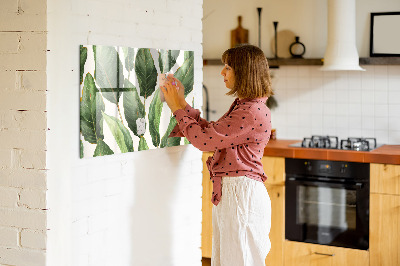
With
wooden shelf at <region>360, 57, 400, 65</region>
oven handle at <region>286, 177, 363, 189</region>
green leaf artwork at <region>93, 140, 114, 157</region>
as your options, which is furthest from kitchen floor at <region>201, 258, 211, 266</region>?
green leaf artwork at <region>93, 140, 114, 157</region>

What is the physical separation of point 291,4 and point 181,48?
2195 mm

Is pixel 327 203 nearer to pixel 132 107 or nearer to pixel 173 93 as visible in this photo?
pixel 173 93

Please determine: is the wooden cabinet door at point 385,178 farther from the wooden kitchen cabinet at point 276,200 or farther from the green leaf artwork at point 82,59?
the green leaf artwork at point 82,59

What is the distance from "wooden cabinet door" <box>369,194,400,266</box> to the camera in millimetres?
4098

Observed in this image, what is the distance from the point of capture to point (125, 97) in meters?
2.74

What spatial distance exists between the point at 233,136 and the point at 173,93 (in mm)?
381

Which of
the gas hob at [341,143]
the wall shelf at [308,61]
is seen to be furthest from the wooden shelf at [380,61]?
the gas hob at [341,143]

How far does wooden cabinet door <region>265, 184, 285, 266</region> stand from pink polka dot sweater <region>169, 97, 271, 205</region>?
159 cm

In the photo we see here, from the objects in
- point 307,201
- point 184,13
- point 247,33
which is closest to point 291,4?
point 247,33

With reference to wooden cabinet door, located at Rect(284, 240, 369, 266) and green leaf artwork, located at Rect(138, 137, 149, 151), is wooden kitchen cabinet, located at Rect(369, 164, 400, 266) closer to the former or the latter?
wooden cabinet door, located at Rect(284, 240, 369, 266)

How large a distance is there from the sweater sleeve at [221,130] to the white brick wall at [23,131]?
0.70 m

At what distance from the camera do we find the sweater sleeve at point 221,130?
8.98 ft

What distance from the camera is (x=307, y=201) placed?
4445 millimetres

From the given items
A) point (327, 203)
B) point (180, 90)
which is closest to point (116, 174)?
point (180, 90)
